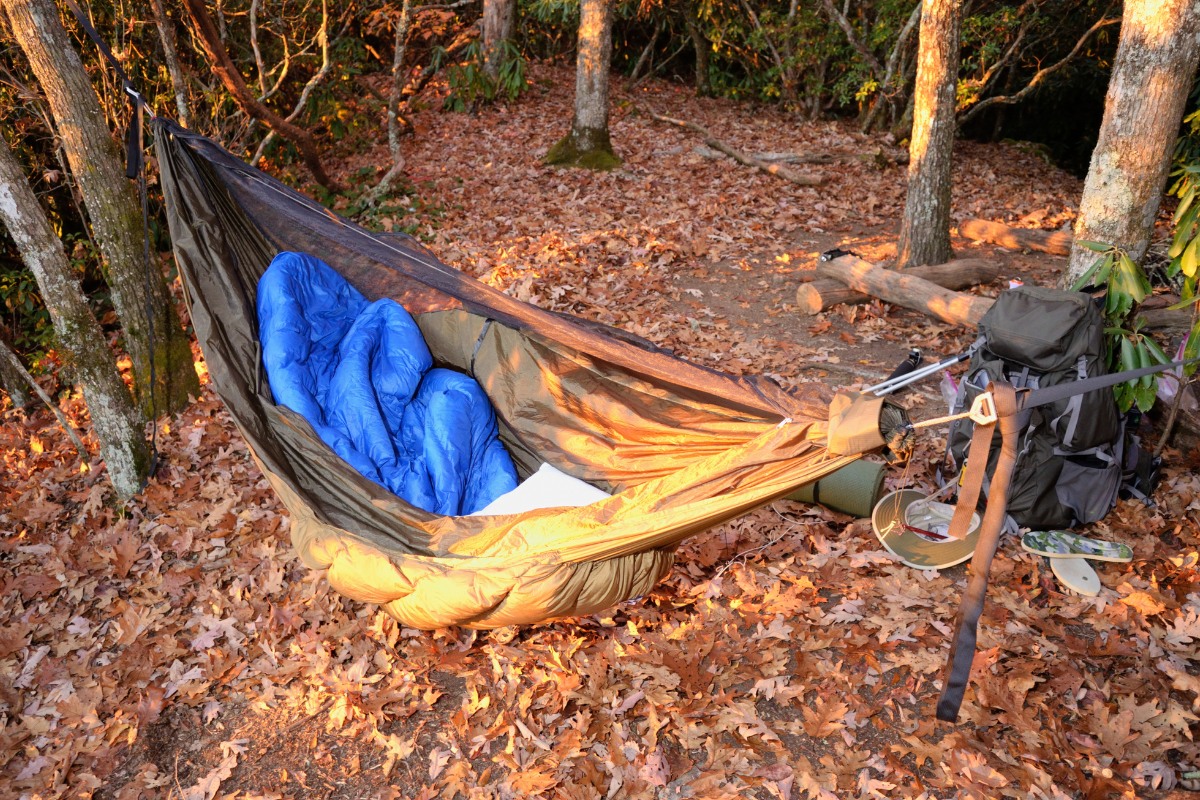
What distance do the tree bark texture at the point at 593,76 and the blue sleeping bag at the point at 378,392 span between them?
12.1 feet

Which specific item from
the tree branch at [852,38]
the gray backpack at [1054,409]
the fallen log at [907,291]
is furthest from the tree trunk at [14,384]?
the tree branch at [852,38]

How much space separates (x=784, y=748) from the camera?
198 centimetres

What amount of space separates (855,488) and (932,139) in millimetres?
2495

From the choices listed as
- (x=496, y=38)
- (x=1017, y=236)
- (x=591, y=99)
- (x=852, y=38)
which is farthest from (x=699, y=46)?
(x=1017, y=236)

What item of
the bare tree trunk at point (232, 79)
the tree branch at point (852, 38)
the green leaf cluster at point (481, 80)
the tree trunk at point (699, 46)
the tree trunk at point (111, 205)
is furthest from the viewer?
the tree trunk at point (699, 46)

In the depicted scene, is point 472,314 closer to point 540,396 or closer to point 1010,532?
point 540,396

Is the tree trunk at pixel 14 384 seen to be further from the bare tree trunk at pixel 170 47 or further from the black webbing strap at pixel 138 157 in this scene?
the bare tree trunk at pixel 170 47

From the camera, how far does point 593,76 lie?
6109 millimetres

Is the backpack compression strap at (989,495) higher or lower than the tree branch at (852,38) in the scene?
lower

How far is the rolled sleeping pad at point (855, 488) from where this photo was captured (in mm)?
2725

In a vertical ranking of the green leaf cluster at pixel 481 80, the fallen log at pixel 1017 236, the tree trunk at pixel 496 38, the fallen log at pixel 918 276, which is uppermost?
the tree trunk at pixel 496 38

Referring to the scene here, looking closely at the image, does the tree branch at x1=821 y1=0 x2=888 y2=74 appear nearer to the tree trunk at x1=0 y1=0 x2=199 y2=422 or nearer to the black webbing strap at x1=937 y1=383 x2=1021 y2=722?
the tree trunk at x1=0 y1=0 x2=199 y2=422

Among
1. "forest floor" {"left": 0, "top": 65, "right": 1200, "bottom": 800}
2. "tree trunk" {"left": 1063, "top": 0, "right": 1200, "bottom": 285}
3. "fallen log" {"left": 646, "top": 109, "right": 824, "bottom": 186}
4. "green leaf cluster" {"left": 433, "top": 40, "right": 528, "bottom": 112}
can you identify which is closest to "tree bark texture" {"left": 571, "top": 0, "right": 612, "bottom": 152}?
"fallen log" {"left": 646, "top": 109, "right": 824, "bottom": 186}

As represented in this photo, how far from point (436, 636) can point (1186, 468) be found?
2793mm
